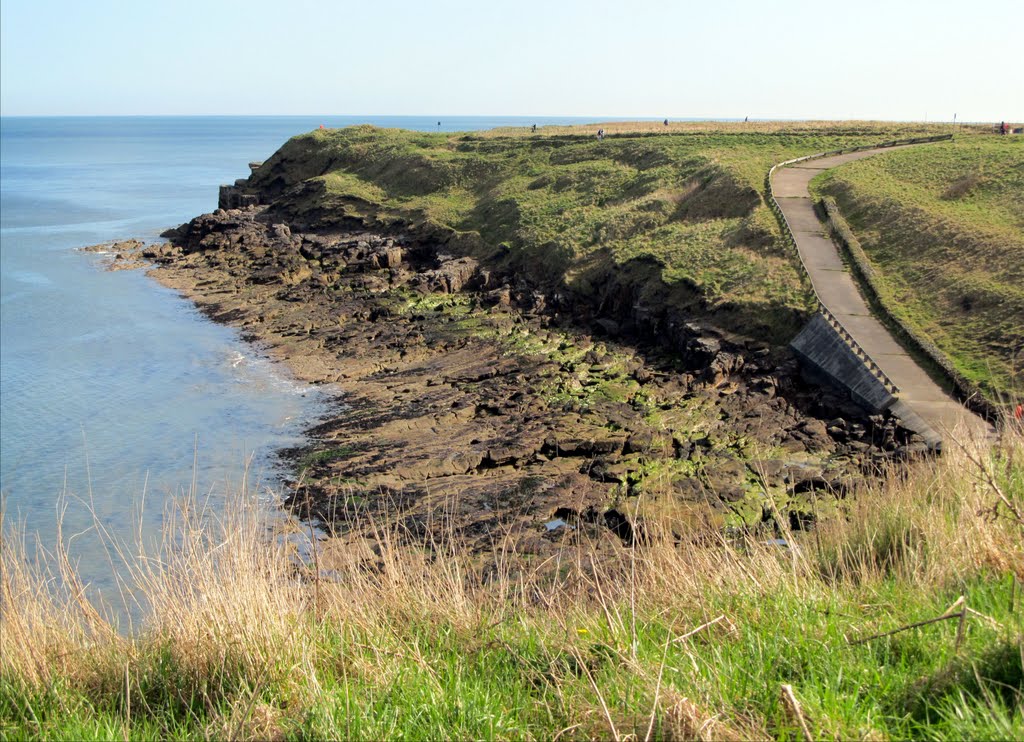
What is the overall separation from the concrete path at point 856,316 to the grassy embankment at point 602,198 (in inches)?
32.6

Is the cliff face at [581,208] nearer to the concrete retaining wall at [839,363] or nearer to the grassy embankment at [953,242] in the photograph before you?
the concrete retaining wall at [839,363]

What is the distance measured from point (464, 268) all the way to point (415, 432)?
1764 centimetres

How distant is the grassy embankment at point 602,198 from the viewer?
1137 inches

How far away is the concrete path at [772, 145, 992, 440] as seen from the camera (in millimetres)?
18547

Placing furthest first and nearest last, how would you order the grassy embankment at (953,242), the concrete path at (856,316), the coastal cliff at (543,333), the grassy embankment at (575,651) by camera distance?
1. the grassy embankment at (953,242)
2. the concrete path at (856,316)
3. the coastal cliff at (543,333)
4. the grassy embankment at (575,651)

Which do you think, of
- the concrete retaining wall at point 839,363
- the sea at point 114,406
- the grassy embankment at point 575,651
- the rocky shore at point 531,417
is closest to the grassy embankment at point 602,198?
the concrete retaining wall at point 839,363

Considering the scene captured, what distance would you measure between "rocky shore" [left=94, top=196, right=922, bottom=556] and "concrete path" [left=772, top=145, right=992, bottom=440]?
1.12 m

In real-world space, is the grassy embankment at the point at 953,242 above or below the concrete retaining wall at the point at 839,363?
above

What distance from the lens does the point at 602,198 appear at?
42000mm

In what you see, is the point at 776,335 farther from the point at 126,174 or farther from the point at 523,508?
the point at 126,174

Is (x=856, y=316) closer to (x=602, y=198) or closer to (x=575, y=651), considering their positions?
(x=602, y=198)

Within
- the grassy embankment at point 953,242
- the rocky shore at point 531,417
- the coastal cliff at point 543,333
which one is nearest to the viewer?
the rocky shore at point 531,417

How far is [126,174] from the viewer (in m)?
113

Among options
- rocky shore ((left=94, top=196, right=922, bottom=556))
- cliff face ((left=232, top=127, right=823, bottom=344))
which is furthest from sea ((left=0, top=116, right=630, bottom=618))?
cliff face ((left=232, top=127, right=823, bottom=344))
